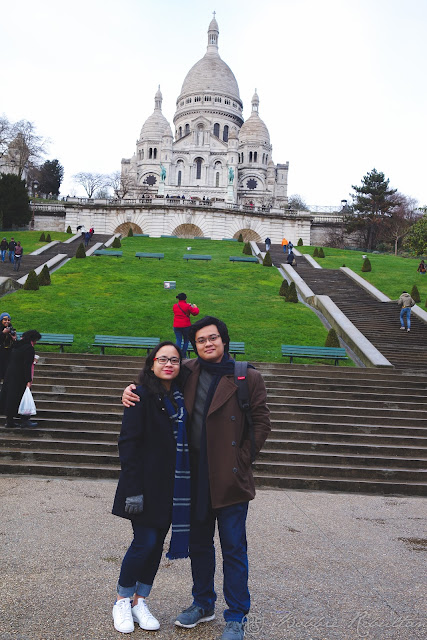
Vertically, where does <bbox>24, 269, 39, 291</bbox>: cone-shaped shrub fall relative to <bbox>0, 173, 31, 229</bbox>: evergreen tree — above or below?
below

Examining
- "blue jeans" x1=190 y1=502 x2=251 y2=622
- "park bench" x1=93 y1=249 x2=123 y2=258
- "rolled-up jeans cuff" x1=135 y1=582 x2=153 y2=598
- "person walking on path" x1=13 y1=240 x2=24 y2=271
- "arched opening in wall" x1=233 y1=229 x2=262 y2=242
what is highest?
"arched opening in wall" x1=233 y1=229 x2=262 y2=242

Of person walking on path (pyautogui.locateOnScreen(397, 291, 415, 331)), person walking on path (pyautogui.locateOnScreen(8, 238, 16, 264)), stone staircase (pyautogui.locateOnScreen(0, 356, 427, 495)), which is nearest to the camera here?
stone staircase (pyautogui.locateOnScreen(0, 356, 427, 495))

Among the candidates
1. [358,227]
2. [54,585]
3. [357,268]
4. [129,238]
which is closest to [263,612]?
[54,585]

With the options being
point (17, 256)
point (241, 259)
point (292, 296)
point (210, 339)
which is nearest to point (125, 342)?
point (292, 296)

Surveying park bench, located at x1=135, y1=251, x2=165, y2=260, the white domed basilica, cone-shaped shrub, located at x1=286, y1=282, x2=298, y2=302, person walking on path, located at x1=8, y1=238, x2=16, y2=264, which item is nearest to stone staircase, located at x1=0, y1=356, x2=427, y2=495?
cone-shaped shrub, located at x1=286, y1=282, x2=298, y2=302

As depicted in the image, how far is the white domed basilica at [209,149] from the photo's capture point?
81625 mm

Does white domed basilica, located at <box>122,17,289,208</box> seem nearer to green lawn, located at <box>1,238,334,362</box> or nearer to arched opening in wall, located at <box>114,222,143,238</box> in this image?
arched opening in wall, located at <box>114,222,143,238</box>

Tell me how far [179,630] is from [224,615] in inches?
12.3

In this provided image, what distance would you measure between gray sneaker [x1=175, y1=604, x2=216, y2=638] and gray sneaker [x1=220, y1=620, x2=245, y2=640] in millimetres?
256

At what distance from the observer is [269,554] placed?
5.12 metres

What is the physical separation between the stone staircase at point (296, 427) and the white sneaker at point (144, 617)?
15.7 ft

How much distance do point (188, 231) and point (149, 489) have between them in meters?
49.0

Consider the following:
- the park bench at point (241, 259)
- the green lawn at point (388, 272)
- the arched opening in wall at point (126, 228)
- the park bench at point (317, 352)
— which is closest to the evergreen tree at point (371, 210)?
the green lawn at point (388, 272)

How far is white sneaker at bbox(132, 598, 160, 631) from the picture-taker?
11.6 ft
